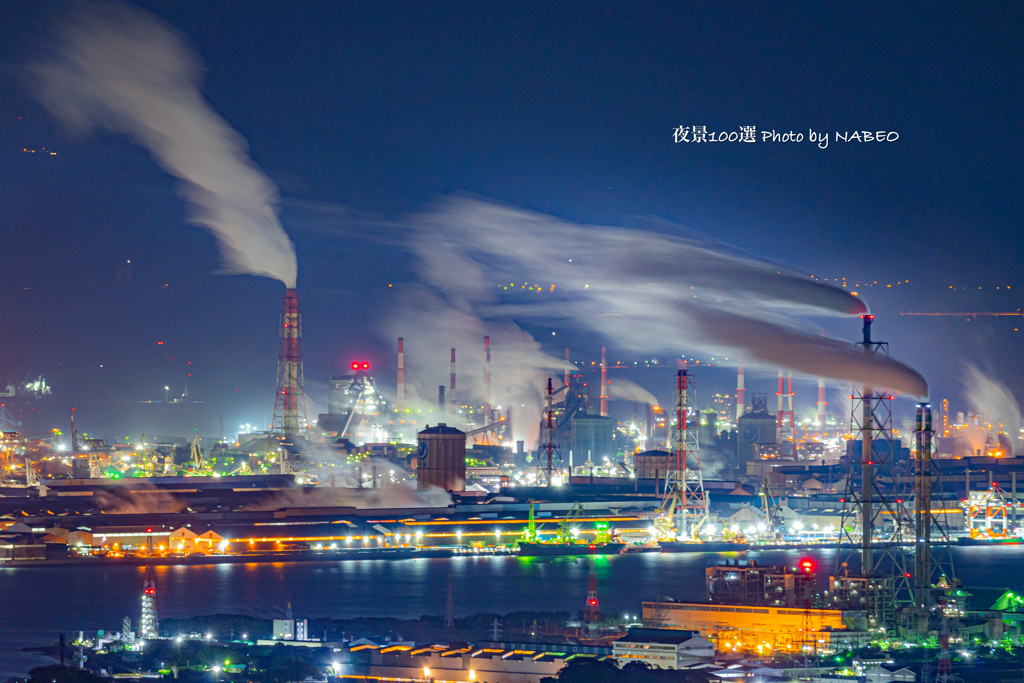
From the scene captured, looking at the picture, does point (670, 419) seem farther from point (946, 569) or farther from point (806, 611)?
point (806, 611)

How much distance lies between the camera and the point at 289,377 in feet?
105

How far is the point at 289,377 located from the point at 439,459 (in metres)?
4.36

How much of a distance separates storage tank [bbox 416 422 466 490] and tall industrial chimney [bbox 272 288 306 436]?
342 centimetres

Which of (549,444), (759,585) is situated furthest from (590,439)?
(759,585)

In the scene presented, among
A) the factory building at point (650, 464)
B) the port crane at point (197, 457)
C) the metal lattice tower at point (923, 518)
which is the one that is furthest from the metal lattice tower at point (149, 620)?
the factory building at point (650, 464)

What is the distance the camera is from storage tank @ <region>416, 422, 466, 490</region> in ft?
96.7

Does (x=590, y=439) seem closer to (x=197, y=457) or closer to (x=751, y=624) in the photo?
(x=197, y=457)

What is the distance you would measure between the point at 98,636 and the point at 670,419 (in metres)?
34.1

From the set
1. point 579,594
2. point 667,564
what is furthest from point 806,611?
point 667,564

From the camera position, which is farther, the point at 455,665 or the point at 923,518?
the point at 923,518

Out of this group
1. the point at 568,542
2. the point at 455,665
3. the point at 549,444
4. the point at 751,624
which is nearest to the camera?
the point at 455,665

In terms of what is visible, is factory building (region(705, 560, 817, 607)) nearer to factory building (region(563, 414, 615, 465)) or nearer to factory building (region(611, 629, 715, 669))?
factory building (region(611, 629, 715, 669))

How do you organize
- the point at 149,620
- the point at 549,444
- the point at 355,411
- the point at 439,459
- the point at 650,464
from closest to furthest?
the point at 149,620
the point at 549,444
the point at 439,459
the point at 650,464
the point at 355,411

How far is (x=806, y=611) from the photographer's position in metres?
13.8
